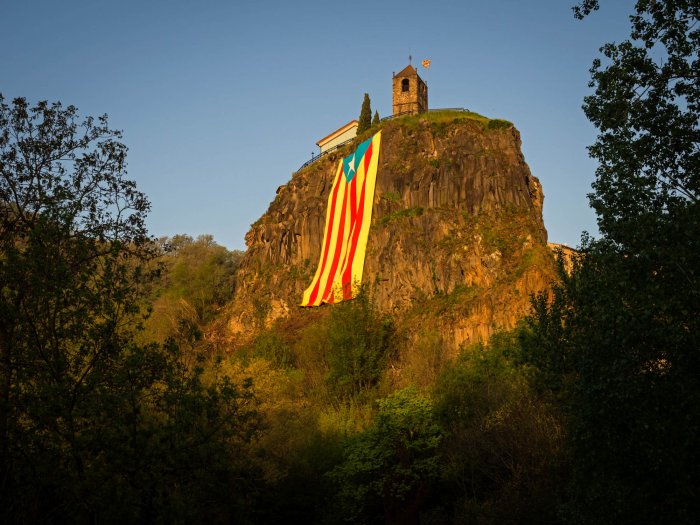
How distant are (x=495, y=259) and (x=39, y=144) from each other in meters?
42.4

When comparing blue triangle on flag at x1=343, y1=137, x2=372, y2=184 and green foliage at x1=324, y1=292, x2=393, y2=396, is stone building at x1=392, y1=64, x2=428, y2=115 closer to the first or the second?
blue triangle on flag at x1=343, y1=137, x2=372, y2=184

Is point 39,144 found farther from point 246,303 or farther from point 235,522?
point 246,303

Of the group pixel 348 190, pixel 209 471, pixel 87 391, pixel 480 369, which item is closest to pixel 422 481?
pixel 480 369

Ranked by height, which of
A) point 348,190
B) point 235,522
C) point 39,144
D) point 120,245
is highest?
point 348,190

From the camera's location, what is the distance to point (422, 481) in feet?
104

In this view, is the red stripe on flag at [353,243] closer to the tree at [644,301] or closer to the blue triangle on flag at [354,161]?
the blue triangle on flag at [354,161]

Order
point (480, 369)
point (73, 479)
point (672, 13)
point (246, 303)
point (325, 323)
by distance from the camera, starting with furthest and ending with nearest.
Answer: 1. point (246, 303)
2. point (325, 323)
3. point (480, 369)
4. point (672, 13)
5. point (73, 479)

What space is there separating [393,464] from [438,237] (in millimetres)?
29329

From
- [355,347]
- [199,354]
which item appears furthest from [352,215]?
[199,354]

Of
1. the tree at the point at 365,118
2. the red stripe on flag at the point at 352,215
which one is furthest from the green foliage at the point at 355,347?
the tree at the point at 365,118

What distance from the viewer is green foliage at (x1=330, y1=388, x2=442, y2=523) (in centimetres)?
3084

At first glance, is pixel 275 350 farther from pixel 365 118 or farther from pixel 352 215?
pixel 365 118

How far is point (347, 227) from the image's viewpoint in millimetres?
64438

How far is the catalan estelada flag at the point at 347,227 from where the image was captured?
61031mm
